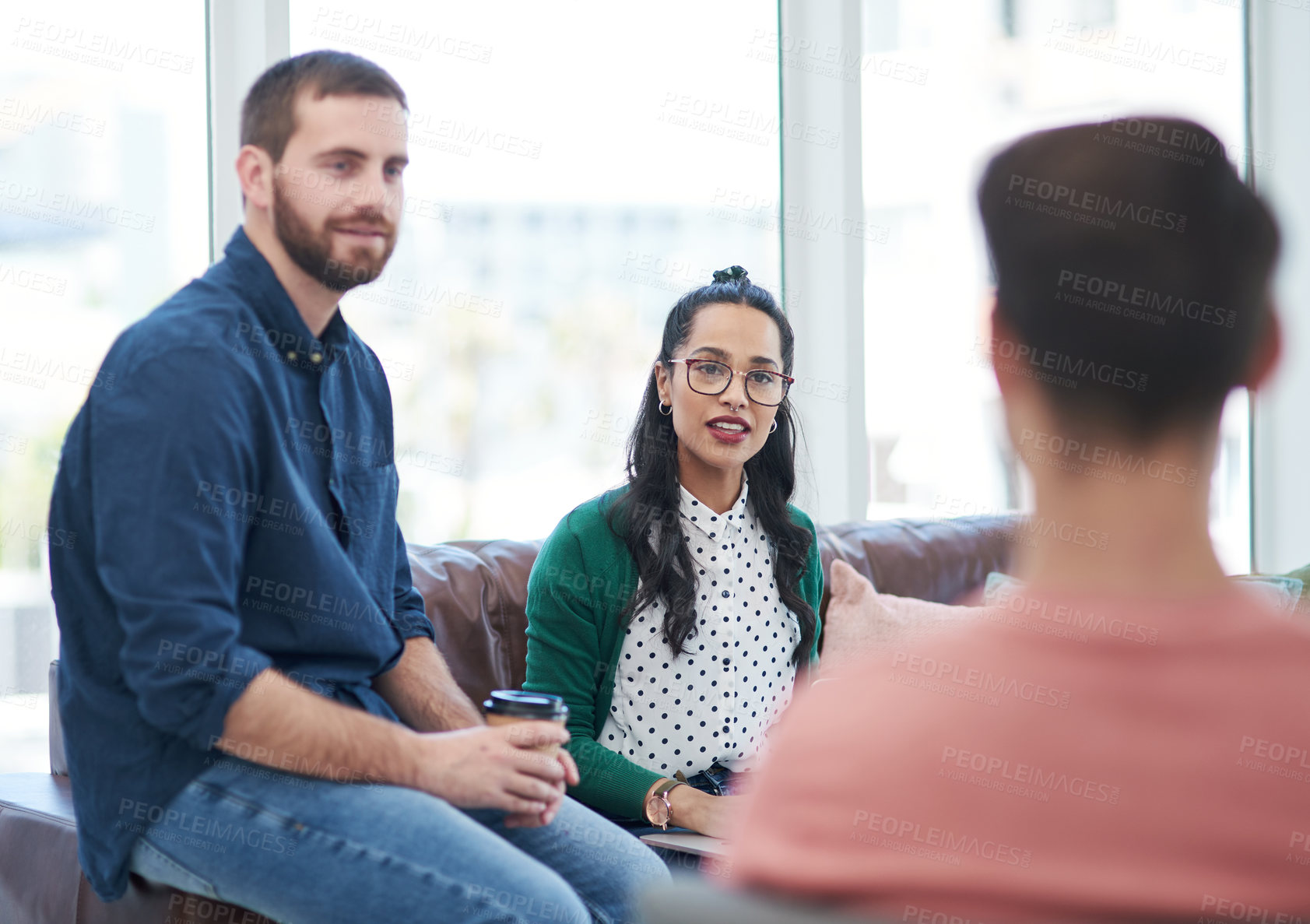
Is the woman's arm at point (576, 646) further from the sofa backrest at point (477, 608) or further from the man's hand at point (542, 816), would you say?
the man's hand at point (542, 816)

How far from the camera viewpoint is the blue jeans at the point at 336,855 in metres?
1.32

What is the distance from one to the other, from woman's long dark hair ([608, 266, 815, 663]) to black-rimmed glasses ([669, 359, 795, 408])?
70mm

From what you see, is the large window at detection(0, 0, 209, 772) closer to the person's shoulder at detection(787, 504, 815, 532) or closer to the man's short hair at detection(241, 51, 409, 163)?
the man's short hair at detection(241, 51, 409, 163)

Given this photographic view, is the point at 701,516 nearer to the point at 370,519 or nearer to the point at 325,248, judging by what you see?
the point at 370,519

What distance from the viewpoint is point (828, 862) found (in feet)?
2.21

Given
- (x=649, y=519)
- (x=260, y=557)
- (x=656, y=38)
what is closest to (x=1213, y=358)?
(x=260, y=557)

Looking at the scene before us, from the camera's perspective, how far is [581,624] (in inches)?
77.8

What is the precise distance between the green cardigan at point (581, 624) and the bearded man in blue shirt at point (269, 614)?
1.27 ft

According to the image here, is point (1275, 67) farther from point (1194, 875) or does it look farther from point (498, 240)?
point (1194, 875)

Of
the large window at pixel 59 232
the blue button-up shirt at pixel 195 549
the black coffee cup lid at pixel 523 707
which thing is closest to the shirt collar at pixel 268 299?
the blue button-up shirt at pixel 195 549

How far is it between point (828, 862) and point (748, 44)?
3.11 m

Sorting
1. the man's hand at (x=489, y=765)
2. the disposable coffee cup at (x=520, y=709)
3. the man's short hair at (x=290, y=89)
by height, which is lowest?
the man's hand at (x=489, y=765)

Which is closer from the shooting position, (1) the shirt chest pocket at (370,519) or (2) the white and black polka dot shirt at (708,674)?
(1) the shirt chest pocket at (370,519)

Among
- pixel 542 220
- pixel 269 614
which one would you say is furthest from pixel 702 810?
pixel 542 220
